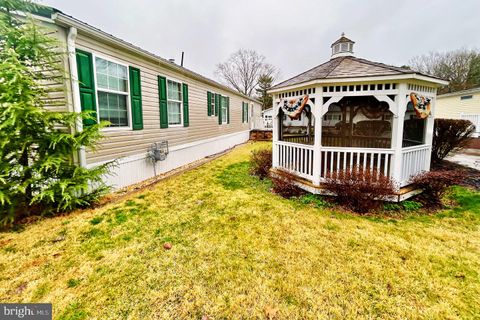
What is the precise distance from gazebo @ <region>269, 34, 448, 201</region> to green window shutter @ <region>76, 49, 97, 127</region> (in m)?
4.49

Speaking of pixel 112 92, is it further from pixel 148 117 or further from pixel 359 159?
pixel 359 159

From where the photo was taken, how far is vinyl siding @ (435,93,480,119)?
47.1 ft

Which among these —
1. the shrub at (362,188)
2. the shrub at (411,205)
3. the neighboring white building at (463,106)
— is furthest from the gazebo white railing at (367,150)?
the neighboring white building at (463,106)

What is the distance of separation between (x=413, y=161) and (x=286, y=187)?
9.66 ft

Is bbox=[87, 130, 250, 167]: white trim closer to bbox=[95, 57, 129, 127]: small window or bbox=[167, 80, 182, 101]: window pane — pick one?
bbox=[95, 57, 129, 127]: small window

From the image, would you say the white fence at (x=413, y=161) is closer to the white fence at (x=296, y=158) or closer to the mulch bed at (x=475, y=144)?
the white fence at (x=296, y=158)

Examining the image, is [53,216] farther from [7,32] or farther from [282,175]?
[282,175]

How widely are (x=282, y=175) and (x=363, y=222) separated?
224 centimetres

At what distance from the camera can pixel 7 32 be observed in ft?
10.8

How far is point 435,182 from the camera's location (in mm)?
4668

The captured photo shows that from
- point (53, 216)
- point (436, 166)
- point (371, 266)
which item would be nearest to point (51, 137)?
point (53, 216)

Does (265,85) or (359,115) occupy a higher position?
(265,85)

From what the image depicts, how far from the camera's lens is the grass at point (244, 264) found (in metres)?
2.16

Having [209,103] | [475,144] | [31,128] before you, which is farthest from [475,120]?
[31,128]
